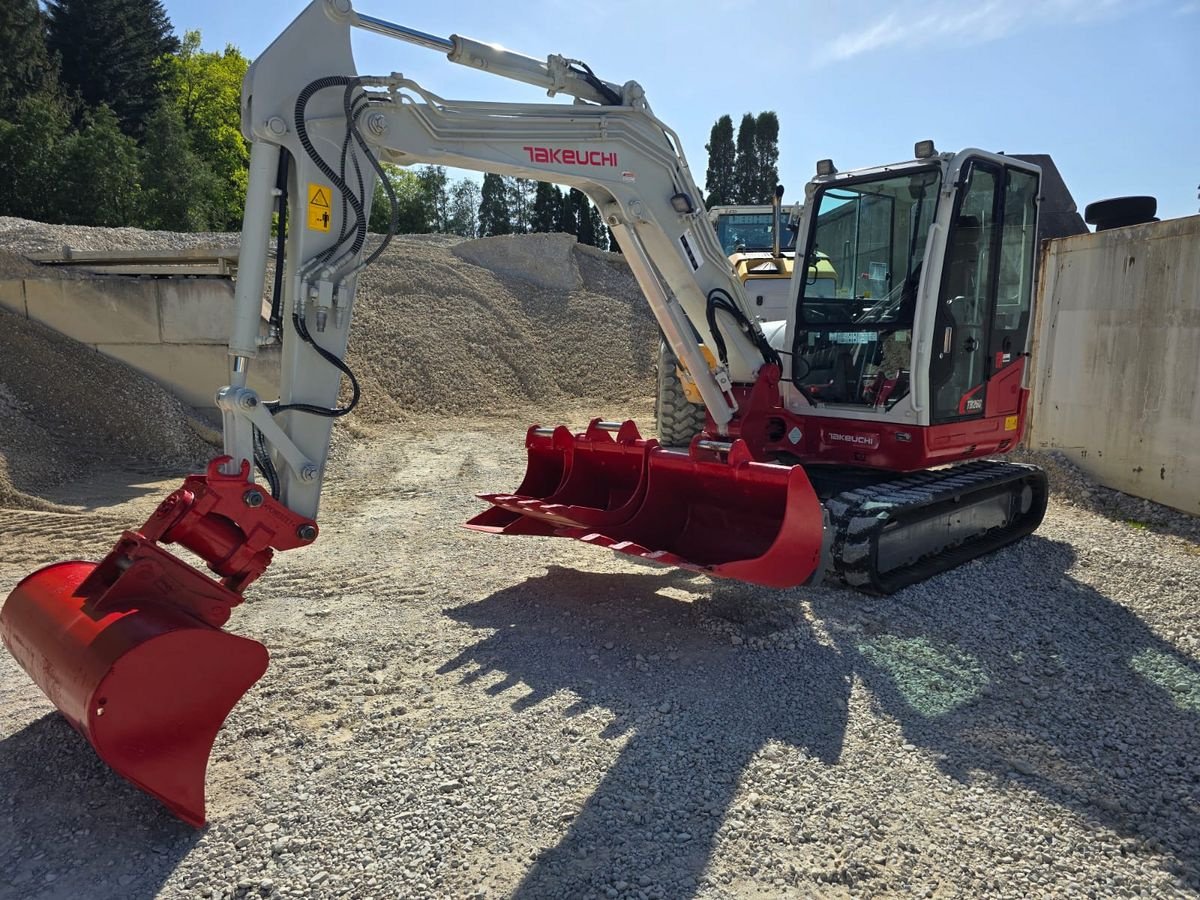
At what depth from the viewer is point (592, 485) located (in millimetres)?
5633

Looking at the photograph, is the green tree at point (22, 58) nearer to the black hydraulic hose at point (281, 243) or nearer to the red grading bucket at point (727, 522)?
the black hydraulic hose at point (281, 243)

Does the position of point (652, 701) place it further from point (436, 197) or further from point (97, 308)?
point (436, 197)

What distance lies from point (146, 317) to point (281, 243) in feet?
22.8

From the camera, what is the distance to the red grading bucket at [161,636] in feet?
9.07

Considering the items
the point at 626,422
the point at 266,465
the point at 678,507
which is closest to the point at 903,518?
the point at 678,507

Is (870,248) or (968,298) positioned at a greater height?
(870,248)

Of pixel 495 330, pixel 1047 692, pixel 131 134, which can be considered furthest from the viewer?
pixel 131 134

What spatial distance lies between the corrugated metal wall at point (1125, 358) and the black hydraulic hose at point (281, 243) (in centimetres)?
738

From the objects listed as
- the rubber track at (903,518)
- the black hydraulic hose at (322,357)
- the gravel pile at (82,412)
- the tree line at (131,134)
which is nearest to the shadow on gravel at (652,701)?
the rubber track at (903,518)

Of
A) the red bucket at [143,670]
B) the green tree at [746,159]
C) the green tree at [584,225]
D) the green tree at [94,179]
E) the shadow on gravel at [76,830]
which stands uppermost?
the green tree at [746,159]

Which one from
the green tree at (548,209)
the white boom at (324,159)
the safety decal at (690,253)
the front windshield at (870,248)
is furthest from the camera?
the green tree at (548,209)

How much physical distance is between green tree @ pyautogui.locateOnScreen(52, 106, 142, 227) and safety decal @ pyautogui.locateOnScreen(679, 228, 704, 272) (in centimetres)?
2393

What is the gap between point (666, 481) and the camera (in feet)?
16.9

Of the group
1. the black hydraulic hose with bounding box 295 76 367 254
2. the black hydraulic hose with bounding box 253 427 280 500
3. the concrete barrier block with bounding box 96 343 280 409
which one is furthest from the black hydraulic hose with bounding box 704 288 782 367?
the concrete barrier block with bounding box 96 343 280 409
